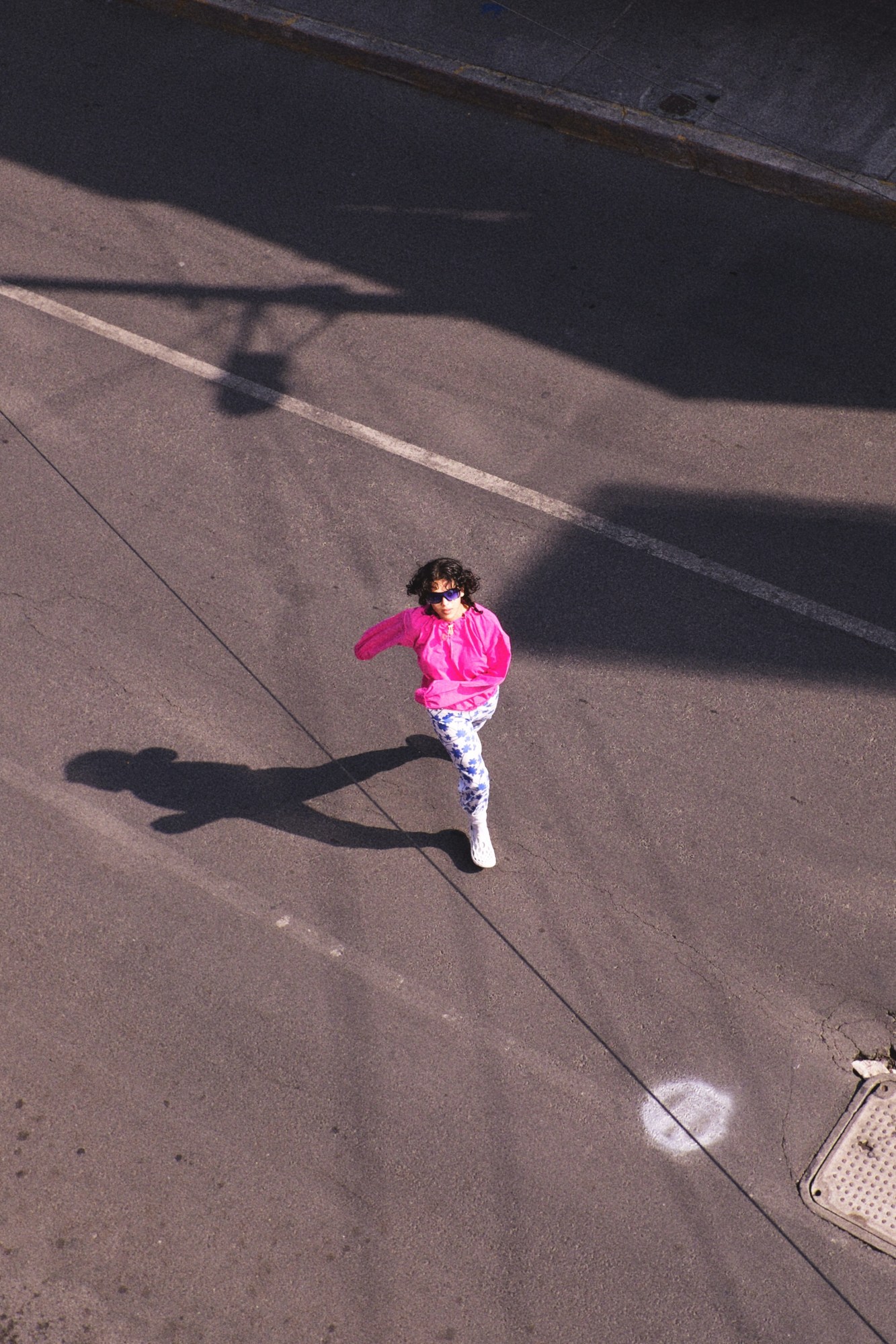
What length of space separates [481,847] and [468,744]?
2.07 ft

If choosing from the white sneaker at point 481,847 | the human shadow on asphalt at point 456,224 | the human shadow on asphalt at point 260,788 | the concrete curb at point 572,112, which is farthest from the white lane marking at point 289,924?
the concrete curb at point 572,112

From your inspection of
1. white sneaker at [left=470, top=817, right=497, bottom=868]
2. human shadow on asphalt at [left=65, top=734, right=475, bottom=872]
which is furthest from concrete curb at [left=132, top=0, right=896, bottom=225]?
white sneaker at [left=470, top=817, right=497, bottom=868]

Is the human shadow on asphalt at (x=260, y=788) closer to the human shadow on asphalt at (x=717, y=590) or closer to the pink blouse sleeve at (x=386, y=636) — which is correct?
the pink blouse sleeve at (x=386, y=636)

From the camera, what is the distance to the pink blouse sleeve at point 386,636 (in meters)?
5.26

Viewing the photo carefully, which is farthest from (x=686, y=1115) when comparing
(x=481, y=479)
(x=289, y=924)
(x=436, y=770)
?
(x=481, y=479)

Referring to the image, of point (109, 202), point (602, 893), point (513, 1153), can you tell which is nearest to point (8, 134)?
point (109, 202)

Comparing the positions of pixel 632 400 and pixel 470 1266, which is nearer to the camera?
pixel 470 1266

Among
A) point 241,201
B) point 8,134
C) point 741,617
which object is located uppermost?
point 741,617

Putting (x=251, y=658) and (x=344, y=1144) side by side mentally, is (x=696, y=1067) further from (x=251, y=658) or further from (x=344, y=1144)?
(x=251, y=658)

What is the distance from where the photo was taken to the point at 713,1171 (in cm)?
480

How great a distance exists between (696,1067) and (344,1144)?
4.99ft

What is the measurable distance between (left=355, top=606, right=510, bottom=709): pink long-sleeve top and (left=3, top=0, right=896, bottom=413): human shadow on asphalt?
311 cm

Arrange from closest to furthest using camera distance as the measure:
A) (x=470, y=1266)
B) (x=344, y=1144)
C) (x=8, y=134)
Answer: (x=470, y=1266) → (x=344, y=1144) → (x=8, y=134)

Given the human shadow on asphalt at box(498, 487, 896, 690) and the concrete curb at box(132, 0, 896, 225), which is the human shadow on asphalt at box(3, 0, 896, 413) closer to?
the concrete curb at box(132, 0, 896, 225)
